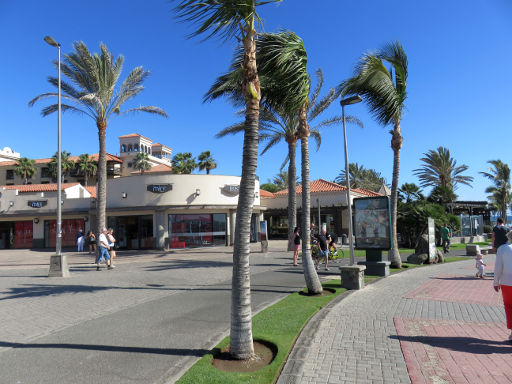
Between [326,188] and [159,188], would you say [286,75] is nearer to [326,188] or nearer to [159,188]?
[159,188]

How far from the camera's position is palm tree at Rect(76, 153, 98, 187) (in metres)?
53.7

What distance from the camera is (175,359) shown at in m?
4.67

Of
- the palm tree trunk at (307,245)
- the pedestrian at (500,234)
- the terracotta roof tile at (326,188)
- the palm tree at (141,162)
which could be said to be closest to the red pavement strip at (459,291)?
the pedestrian at (500,234)

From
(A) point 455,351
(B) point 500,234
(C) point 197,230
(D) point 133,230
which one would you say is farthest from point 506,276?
(D) point 133,230

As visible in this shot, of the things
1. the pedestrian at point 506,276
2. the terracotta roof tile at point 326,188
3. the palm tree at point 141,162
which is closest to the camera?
the pedestrian at point 506,276

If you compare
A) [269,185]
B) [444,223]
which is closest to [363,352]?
[444,223]

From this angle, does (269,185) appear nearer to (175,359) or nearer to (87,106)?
(87,106)

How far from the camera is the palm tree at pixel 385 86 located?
1222cm

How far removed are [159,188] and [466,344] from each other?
2240cm

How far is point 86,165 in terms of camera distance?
53.9m

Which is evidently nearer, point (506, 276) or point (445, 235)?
point (506, 276)

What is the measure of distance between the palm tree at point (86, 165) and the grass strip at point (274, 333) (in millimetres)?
53158

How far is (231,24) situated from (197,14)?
0.56 metres

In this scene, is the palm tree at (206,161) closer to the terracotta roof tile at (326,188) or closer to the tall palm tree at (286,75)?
the terracotta roof tile at (326,188)
